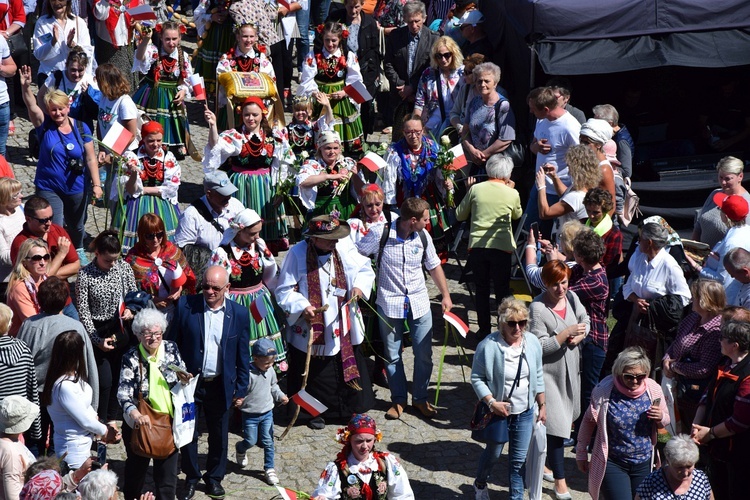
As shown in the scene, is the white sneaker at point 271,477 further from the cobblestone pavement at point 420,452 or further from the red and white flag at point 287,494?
the red and white flag at point 287,494

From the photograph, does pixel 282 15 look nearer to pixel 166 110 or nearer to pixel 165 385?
pixel 166 110

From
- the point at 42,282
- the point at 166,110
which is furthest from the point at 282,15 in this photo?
the point at 42,282

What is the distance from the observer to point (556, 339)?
8.52 meters

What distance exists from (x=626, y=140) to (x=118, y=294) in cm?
508

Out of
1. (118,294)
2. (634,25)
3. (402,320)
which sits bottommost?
(402,320)

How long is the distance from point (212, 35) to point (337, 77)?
5.85ft

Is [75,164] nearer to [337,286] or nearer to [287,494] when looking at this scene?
[337,286]

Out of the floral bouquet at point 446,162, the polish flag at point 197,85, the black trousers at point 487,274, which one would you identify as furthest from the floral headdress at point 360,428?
the polish flag at point 197,85

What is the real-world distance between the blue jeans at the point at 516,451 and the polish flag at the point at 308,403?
1416mm

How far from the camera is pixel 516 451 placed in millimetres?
8383

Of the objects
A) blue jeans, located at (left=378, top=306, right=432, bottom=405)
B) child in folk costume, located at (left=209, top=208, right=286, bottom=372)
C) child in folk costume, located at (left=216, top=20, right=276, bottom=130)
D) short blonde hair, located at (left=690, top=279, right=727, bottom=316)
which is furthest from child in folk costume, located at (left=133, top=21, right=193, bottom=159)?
short blonde hair, located at (left=690, top=279, right=727, bottom=316)

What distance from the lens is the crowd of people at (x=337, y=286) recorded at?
7.79 meters

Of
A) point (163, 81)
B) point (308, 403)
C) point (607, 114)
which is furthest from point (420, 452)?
point (163, 81)

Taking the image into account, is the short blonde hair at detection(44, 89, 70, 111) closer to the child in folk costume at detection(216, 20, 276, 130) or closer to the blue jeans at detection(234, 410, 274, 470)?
the child in folk costume at detection(216, 20, 276, 130)
